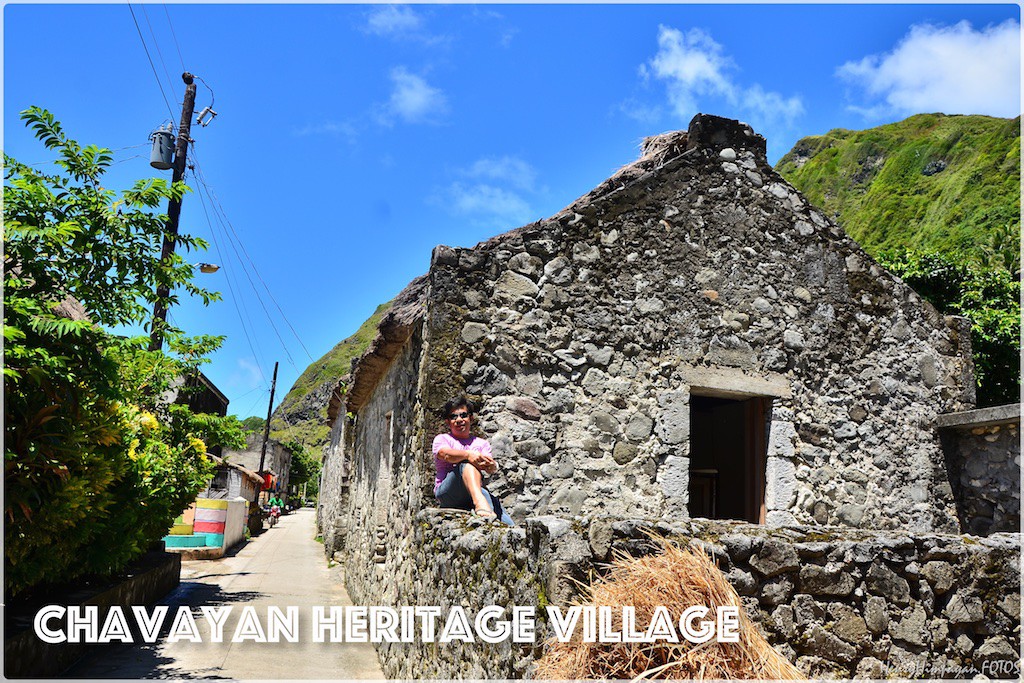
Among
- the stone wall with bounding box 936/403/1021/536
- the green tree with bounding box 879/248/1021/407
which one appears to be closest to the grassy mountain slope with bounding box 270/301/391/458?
the green tree with bounding box 879/248/1021/407

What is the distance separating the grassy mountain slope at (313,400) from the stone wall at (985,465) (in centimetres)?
7076

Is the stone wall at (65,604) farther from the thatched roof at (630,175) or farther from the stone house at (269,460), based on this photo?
the stone house at (269,460)

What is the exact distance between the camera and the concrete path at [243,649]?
228 inches

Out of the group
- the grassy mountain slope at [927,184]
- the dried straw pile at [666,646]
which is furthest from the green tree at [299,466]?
the dried straw pile at [666,646]

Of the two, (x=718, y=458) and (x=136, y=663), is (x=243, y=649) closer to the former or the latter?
(x=136, y=663)

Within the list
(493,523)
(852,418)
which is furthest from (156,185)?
(852,418)

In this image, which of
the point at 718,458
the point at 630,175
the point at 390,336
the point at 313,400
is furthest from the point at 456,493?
the point at 313,400

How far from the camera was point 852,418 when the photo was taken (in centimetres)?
652

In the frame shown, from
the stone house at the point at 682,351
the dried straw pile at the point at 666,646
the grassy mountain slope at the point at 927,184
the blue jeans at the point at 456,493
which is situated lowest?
the dried straw pile at the point at 666,646

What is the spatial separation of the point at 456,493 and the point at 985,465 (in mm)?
4710

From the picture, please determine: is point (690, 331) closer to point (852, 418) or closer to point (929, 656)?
point (852, 418)

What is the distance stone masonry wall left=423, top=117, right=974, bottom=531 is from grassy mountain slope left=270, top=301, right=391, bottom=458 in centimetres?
7036

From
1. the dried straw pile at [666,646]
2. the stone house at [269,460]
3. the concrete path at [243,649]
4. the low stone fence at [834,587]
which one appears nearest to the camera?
the dried straw pile at [666,646]

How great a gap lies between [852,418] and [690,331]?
66.1 inches
